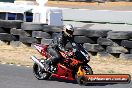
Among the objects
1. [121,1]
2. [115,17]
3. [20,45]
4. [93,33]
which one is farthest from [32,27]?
[121,1]

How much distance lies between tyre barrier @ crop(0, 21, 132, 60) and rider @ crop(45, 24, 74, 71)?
153 inches

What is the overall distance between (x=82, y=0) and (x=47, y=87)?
40935mm

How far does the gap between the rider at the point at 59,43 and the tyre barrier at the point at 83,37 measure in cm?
390

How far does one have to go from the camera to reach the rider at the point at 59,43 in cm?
941

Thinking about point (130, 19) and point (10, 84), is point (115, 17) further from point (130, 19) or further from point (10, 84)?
point (10, 84)

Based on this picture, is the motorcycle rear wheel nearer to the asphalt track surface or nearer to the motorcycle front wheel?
the asphalt track surface

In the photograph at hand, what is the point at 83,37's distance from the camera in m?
13.8

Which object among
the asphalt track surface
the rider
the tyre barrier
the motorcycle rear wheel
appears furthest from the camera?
→ the tyre barrier

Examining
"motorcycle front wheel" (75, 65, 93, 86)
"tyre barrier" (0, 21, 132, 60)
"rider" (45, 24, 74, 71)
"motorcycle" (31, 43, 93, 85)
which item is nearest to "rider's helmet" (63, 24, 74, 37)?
"rider" (45, 24, 74, 71)

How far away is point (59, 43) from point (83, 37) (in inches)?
170

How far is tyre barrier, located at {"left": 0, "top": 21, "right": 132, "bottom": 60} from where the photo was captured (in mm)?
13172

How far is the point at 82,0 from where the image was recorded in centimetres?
4962

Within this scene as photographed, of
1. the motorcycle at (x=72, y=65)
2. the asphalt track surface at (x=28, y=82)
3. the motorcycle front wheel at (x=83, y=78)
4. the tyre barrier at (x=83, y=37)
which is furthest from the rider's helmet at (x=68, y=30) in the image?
the tyre barrier at (x=83, y=37)

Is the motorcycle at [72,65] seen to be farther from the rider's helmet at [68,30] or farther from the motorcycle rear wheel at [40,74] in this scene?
the rider's helmet at [68,30]
